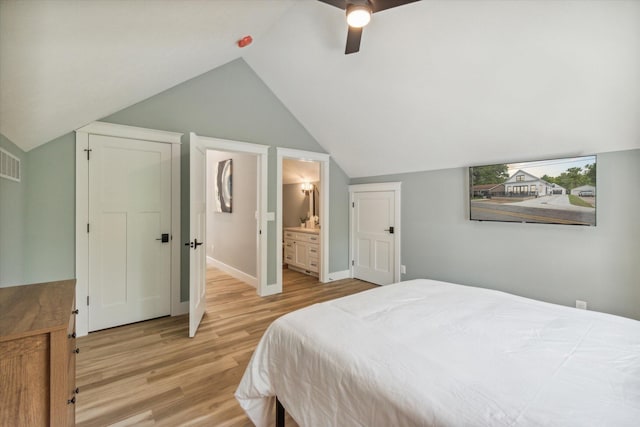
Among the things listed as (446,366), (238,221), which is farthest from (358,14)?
(238,221)

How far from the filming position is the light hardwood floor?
167cm

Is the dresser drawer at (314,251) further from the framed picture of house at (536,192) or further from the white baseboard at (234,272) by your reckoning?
the framed picture of house at (536,192)

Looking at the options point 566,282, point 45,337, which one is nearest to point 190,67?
point 45,337

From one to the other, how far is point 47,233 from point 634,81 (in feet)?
15.8

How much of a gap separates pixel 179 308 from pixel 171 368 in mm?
Result: 1152

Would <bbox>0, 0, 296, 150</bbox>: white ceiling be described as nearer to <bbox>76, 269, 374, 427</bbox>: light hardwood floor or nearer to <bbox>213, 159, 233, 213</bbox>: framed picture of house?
<bbox>76, 269, 374, 427</bbox>: light hardwood floor

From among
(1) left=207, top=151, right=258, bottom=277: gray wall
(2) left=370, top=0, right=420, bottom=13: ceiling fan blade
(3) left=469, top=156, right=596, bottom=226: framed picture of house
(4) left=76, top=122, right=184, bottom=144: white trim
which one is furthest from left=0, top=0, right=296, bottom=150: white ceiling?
(3) left=469, top=156, right=596, bottom=226: framed picture of house

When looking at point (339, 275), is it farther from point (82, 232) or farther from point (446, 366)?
point (446, 366)

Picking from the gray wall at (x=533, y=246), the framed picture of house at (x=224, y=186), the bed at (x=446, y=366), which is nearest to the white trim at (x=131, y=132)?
the framed picture of house at (x=224, y=186)

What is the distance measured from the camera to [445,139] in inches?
124

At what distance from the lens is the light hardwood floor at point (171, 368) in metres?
1.67

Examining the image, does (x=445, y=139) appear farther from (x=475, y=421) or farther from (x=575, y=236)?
(x=475, y=421)

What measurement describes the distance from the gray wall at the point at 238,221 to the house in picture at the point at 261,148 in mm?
68

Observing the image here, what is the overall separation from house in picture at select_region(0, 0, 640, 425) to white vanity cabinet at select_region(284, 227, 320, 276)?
62 cm
